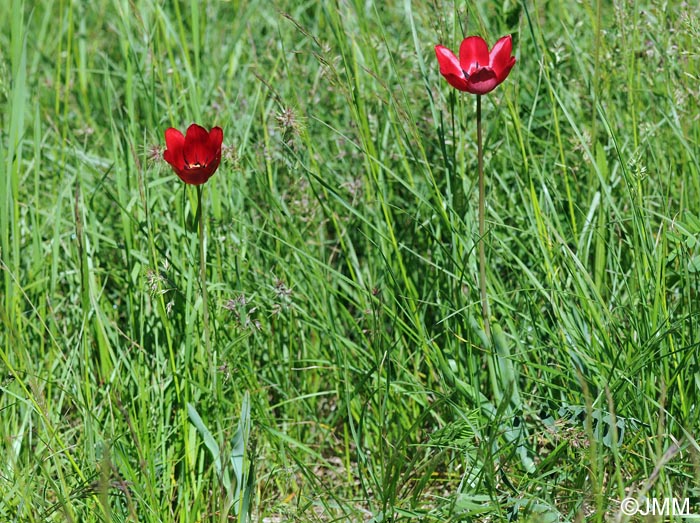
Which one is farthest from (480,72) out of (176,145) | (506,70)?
(176,145)

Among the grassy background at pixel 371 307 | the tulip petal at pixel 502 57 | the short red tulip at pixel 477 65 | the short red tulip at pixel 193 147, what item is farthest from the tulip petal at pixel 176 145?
the tulip petal at pixel 502 57

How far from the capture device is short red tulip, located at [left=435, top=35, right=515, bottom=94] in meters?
1.68

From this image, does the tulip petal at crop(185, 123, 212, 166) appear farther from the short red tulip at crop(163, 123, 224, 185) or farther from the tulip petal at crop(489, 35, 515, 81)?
the tulip petal at crop(489, 35, 515, 81)

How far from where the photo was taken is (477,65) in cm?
182

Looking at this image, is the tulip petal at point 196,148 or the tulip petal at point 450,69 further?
the tulip petal at point 196,148

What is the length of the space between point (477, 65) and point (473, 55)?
23 mm

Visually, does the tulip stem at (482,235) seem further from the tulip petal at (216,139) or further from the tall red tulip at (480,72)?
the tulip petal at (216,139)

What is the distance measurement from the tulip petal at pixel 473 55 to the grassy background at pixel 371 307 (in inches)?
6.5

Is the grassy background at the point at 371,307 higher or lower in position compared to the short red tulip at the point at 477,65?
lower

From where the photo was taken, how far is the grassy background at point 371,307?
68.5 inches

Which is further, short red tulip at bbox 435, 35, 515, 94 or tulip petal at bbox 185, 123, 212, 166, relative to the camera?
tulip petal at bbox 185, 123, 212, 166

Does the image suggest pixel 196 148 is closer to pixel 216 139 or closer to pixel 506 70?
pixel 216 139

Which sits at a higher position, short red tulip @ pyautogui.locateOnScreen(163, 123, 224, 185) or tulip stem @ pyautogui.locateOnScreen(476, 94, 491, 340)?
short red tulip @ pyautogui.locateOnScreen(163, 123, 224, 185)

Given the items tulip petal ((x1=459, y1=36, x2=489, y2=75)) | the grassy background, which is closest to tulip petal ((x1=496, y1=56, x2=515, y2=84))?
tulip petal ((x1=459, y1=36, x2=489, y2=75))
